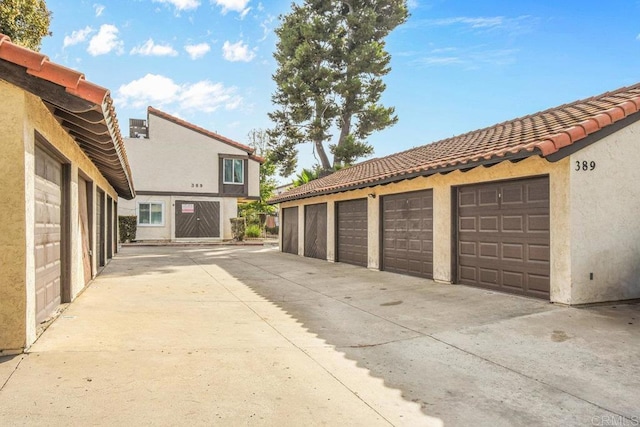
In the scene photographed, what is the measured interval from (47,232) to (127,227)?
67.4 feet

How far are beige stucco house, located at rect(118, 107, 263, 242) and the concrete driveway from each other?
19.2 metres

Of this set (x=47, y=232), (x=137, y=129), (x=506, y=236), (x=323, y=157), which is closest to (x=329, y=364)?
(x=47, y=232)

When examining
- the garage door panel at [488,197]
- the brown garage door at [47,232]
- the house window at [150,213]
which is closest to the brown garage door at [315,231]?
the garage door panel at [488,197]

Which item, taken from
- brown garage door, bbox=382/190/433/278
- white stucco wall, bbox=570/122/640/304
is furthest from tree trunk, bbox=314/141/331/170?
white stucco wall, bbox=570/122/640/304

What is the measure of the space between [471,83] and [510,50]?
8.17 ft

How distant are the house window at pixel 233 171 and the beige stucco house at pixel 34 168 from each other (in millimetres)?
21065

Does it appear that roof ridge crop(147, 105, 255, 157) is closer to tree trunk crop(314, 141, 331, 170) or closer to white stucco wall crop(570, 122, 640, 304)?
tree trunk crop(314, 141, 331, 170)

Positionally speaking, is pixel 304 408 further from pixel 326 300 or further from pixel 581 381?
pixel 326 300

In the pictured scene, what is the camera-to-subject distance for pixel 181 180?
26609mm

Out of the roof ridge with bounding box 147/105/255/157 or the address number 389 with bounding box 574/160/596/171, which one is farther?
the roof ridge with bounding box 147/105/255/157

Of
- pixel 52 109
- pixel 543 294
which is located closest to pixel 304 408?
pixel 52 109

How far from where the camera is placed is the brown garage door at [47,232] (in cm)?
527

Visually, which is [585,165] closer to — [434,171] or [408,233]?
[434,171]

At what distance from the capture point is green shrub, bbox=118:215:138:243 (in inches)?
973
